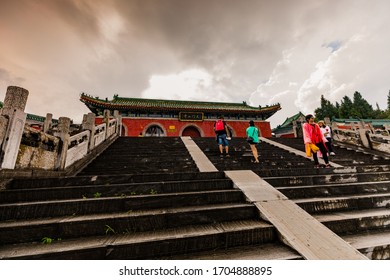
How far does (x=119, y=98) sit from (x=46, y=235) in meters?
21.5

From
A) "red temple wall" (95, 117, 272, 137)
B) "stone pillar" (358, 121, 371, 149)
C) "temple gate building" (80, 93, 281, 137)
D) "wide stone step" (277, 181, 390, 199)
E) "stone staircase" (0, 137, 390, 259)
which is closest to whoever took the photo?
"stone staircase" (0, 137, 390, 259)

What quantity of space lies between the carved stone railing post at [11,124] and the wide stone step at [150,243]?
1.75 m

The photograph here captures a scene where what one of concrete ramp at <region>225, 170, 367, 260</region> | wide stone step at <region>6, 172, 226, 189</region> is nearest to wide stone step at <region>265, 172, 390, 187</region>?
concrete ramp at <region>225, 170, 367, 260</region>

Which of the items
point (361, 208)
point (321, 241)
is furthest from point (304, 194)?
point (321, 241)

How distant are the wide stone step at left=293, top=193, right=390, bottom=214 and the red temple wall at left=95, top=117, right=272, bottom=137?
16311 mm

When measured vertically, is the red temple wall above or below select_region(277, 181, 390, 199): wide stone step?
above

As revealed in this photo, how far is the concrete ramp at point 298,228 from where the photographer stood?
5.77 feet

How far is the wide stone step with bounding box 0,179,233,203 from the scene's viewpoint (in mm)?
2657

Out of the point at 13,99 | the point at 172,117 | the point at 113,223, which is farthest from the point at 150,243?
the point at 172,117

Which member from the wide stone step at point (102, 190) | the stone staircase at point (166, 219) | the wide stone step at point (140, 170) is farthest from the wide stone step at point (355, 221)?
the wide stone step at point (140, 170)

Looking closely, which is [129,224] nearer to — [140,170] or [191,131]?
[140,170]

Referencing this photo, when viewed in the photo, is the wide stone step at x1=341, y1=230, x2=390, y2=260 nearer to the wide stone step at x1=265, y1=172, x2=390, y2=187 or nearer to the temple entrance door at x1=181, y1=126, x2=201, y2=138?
the wide stone step at x1=265, y1=172, x2=390, y2=187

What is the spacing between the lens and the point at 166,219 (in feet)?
7.43

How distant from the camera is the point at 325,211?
2754mm
